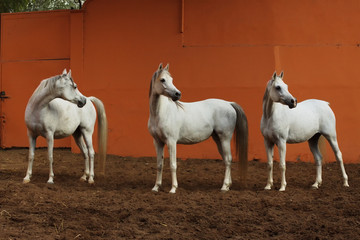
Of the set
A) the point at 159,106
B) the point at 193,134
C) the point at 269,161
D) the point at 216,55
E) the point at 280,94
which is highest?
the point at 216,55

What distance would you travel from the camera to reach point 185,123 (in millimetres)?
6184

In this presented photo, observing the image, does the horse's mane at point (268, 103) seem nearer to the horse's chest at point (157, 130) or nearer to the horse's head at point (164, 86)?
the horse's head at point (164, 86)

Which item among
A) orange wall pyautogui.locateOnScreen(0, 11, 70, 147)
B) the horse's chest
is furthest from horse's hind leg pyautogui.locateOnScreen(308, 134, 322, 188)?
orange wall pyautogui.locateOnScreen(0, 11, 70, 147)

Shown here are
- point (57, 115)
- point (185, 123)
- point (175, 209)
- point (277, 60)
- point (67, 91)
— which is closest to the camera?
point (175, 209)

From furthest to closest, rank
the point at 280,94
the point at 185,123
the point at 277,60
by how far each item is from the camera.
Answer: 1. the point at 277,60
2. the point at 185,123
3. the point at 280,94

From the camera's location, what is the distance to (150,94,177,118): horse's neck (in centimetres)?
596

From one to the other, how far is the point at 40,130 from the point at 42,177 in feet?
3.54

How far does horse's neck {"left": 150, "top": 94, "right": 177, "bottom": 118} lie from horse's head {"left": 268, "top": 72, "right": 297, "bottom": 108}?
1452 millimetres

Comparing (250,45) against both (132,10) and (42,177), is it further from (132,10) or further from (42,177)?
(42,177)

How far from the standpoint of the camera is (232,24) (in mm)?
9391

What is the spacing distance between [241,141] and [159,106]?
4.48ft

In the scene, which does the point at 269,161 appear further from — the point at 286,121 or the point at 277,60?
the point at 277,60

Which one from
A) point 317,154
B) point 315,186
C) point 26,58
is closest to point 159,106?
point 315,186

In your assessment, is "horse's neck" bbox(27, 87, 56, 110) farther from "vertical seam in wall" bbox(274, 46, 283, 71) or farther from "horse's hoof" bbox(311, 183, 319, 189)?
"vertical seam in wall" bbox(274, 46, 283, 71)
